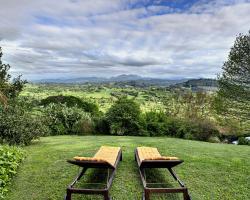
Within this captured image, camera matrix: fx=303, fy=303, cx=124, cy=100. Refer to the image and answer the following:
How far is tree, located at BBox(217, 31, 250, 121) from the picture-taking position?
70.0 feet

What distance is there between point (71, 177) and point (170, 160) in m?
2.86

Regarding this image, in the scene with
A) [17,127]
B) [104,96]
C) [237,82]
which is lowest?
[104,96]

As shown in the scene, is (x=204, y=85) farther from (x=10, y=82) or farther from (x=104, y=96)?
(x=10, y=82)

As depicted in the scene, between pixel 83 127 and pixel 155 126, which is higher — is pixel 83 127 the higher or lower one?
the lower one

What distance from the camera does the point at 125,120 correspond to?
65.7ft

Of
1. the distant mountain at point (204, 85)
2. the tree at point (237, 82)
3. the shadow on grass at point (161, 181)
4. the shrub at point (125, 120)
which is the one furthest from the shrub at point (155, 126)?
the shadow on grass at point (161, 181)

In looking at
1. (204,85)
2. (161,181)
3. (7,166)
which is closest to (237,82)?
(161,181)

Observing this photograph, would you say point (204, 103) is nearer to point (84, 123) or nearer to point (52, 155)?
point (84, 123)

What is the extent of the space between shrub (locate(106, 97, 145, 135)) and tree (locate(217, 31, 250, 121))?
7.24m

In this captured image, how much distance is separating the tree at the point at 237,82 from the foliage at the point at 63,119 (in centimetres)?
1039

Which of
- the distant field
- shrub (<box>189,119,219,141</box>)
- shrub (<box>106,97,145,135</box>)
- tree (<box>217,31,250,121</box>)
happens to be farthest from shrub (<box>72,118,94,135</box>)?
tree (<box>217,31,250,121</box>)

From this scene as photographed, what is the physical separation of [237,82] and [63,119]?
41.9ft

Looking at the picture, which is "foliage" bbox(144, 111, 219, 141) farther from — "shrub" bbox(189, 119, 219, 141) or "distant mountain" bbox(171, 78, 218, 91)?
"distant mountain" bbox(171, 78, 218, 91)

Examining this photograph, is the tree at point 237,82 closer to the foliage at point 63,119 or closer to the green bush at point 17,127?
the foliage at point 63,119
